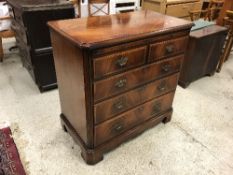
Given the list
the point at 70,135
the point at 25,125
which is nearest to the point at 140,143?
the point at 70,135

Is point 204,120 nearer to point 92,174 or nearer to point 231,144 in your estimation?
point 231,144

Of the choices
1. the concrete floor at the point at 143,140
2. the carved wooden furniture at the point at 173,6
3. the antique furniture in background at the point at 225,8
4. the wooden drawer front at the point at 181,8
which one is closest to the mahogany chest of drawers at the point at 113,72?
the concrete floor at the point at 143,140

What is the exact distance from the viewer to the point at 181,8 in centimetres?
368

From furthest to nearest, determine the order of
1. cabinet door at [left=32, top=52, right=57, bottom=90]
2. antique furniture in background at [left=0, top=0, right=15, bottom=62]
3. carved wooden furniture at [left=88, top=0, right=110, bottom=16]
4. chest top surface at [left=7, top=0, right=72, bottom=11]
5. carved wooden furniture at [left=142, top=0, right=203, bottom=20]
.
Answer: carved wooden furniture at [left=142, top=0, right=203, bottom=20] < carved wooden furniture at [left=88, top=0, right=110, bottom=16] < antique furniture in background at [left=0, top=0, right=15, bottom=62] < cabinet door at [left=32, top=52, right=57, bottom=90] < chest top surface at [left=7, top=0, right=72, bottom=11]

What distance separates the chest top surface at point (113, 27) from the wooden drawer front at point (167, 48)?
0.30 feet

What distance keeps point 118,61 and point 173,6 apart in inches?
110

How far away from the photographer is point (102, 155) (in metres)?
1.54

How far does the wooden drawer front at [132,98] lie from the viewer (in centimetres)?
133

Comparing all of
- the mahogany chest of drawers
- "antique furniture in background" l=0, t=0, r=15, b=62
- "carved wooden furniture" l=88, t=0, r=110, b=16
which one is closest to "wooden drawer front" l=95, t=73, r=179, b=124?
the mahogany chest of drawers

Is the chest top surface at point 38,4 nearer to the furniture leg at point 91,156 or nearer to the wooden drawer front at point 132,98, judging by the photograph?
the wooden drawer front at point 132,98

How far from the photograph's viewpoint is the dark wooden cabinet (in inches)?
73.1

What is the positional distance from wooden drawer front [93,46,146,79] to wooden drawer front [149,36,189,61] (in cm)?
8

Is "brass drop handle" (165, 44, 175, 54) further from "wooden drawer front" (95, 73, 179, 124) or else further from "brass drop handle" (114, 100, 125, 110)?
"brass drop handle" (114, 100, 125, 110)

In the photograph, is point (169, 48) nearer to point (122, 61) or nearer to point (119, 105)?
point (122, 61)
